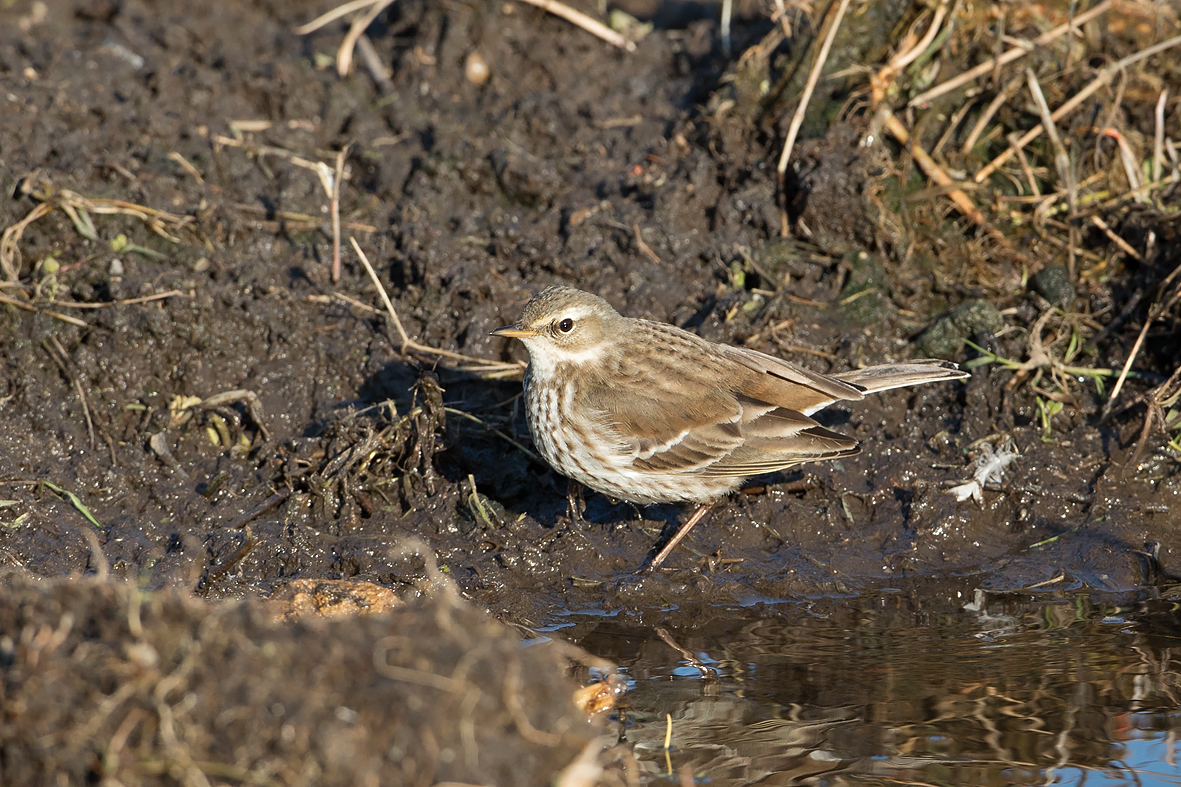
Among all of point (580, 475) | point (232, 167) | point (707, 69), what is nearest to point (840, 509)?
point (580, 475)

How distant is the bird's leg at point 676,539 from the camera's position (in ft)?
20.6

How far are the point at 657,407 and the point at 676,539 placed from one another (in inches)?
32.0

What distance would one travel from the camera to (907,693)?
5.07 meters

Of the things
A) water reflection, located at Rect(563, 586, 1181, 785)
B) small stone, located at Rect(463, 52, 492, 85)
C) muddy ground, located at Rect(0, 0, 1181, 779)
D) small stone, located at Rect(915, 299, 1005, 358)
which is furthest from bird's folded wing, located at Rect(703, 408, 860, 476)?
small stone, located at Rect(463, 52, 492, 85)

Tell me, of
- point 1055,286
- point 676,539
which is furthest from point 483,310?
point 1055,286

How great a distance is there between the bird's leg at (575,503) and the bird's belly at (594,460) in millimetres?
386

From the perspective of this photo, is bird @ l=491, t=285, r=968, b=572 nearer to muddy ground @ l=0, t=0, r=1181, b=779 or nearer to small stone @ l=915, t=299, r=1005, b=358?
muddy ground @ l=0, t=0, r=1181, b=779

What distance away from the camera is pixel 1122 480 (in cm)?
668

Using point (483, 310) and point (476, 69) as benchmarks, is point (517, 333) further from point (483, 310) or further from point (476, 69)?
point (476, 69)

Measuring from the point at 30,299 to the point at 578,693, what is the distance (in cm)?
454

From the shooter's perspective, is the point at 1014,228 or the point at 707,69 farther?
the point at 707,69

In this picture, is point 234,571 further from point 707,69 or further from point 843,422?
point 707,69

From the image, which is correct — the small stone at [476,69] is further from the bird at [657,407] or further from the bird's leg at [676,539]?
the bird's leg at [676,539]

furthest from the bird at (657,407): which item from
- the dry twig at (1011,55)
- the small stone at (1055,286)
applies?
the dry twig at (1011,55)
